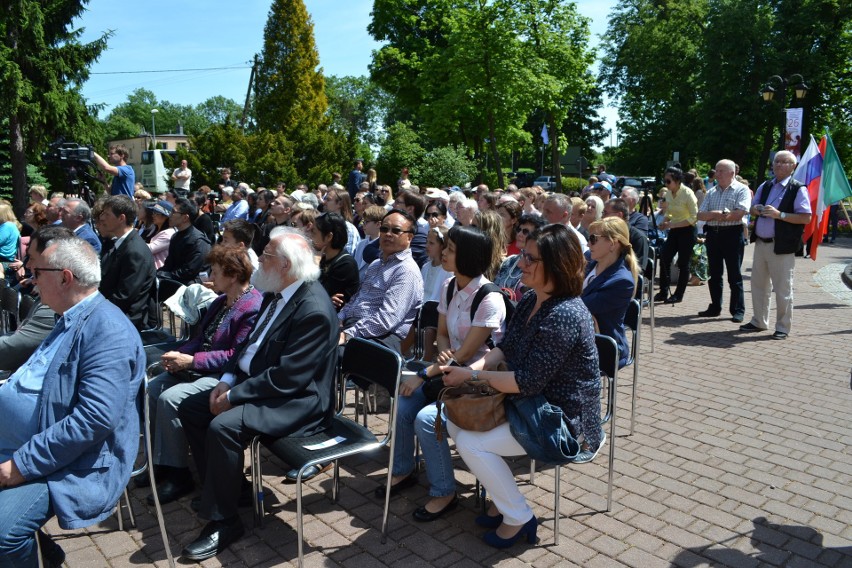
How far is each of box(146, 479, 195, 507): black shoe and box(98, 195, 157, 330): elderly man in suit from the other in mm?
1819

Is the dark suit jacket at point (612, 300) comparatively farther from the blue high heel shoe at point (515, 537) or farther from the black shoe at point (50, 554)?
the black shoe at point (50, 554)

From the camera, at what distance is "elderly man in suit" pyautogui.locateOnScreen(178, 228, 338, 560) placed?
345cm

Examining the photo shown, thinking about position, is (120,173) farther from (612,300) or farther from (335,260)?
(612,300)

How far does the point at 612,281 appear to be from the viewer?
456 centimetres

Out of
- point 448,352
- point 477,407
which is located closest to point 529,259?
point 477,407

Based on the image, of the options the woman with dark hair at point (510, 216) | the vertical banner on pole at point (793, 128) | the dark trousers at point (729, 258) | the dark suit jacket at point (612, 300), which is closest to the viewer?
the dark suit jacket at point (612, 300)

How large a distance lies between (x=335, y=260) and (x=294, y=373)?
2.36m

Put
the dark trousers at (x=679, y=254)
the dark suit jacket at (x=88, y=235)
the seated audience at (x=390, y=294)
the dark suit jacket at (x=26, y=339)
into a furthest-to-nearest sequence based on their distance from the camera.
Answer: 1. the dark trousers at (x=679, y=254)
2. the dark suit jacket at (x=88, y=235)
3. the seated audience at (x=390, y=294)
4. the dark suit jacket at (x=26, y=339)

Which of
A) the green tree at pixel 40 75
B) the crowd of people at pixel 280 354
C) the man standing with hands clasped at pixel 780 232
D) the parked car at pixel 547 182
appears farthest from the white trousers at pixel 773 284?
the parked car at pixel 547 182

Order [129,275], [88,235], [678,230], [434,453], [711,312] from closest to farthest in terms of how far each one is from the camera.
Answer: [434,453] < [129,275] < [88,235] < [711,312] < [678,230]

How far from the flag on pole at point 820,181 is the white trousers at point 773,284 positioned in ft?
1.10

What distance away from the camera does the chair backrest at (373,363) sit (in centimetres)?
354

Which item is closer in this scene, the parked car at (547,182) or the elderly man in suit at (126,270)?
the elderly man in suit at (126,270)

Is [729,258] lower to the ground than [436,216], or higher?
lower
